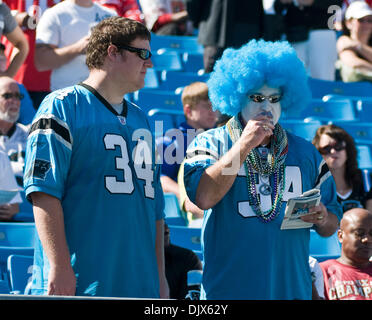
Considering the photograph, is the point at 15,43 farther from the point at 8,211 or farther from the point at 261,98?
the point at 261,98

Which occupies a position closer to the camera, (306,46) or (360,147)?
(360,147)

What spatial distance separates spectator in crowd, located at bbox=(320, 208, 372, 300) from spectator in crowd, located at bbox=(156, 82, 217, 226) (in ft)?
5.00

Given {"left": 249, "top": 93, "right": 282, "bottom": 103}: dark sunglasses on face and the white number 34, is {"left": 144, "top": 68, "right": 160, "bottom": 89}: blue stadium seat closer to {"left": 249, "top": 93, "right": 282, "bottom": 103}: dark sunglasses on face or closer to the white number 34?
{"left": 249, "top": 93, "right": 282, "bottom": 103}: dark sunglasses on face

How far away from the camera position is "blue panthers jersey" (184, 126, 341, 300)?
3557mm

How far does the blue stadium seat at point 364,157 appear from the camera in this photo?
24.2 feet

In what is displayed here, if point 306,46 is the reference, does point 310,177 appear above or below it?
below

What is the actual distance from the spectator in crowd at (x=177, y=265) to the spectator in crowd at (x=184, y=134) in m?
1.19

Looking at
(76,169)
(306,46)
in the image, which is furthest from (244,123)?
(306,46)

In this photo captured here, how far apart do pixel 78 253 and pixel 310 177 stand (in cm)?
113

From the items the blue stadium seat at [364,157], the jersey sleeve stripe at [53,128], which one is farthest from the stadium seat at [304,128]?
the jersey sleeve stripe at [53,128]

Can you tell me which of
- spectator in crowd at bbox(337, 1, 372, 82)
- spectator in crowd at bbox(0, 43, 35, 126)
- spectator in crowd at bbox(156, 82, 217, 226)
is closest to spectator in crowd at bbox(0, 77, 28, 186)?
spectator in crowd at bbox(0, 43, 35, 126)

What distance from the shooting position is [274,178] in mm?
3695
